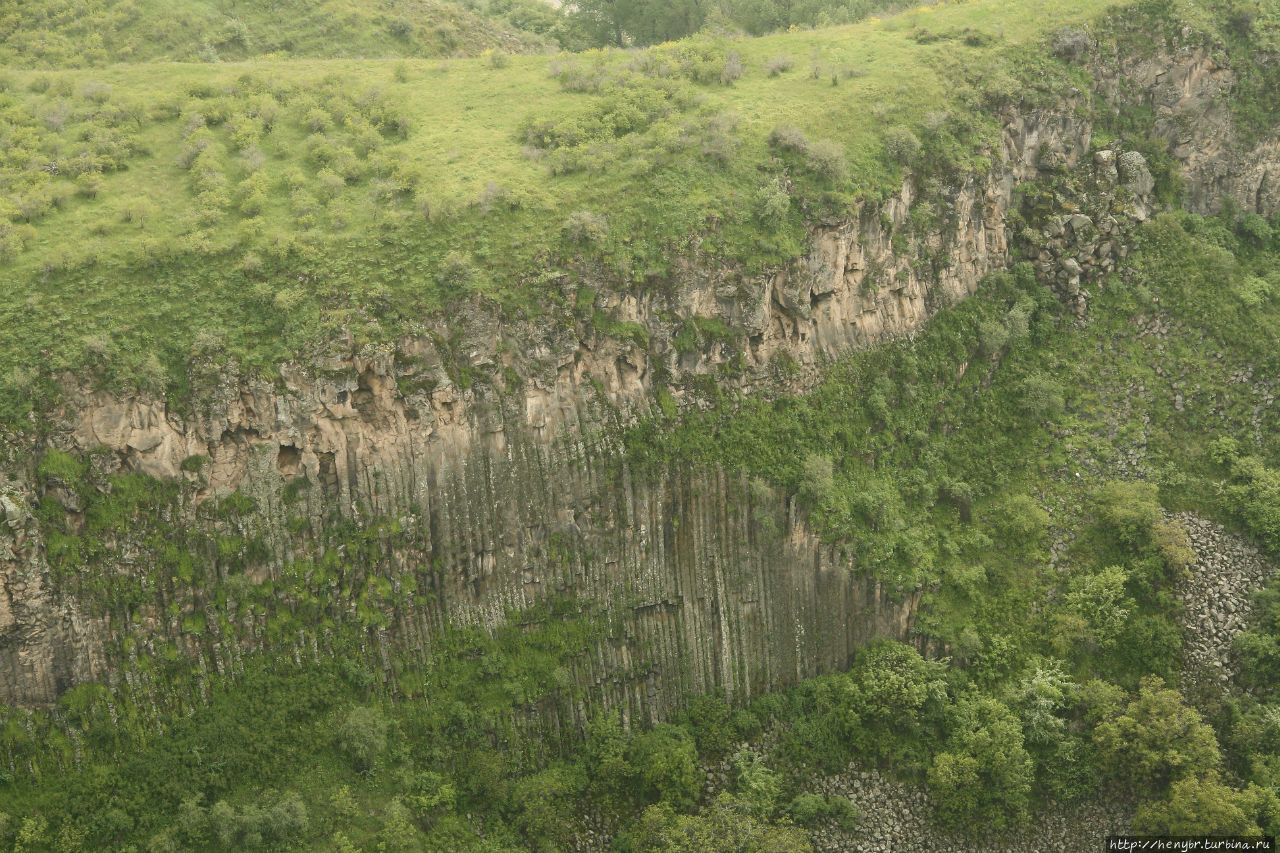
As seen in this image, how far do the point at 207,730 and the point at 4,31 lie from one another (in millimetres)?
38473

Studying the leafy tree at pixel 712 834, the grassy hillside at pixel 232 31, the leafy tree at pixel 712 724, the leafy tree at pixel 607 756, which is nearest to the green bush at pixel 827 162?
the leafy tree at pixel 712 724

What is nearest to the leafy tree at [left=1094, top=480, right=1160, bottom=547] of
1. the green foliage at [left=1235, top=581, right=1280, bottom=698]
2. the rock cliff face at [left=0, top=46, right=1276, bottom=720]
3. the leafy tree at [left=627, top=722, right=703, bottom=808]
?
the green foliage at [left=1235, top=581, right=1280, bottom=698]

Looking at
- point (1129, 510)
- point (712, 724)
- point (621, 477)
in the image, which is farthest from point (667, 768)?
point (1129, 510)

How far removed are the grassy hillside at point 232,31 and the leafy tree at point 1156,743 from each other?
148ft

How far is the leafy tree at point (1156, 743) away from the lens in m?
31.4

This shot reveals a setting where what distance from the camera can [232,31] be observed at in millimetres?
52938

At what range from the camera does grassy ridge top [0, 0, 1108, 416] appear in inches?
1264

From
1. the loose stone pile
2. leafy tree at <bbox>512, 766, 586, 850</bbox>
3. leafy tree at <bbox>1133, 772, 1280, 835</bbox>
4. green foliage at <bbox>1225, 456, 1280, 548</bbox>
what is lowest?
leafy tree at <bbox>1133, 772, 1280, 835</bbox>

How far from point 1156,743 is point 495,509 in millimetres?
22060

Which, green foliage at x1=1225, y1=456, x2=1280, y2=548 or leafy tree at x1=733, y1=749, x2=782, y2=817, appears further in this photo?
green foliage at x1=1225, y1=456, x2=1280, y2=548

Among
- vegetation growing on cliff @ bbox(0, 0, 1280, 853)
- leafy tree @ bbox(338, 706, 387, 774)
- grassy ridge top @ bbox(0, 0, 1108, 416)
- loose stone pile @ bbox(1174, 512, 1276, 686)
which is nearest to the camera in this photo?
vegetation growing on cliff @ bbox(0, 0, 1280, 853)

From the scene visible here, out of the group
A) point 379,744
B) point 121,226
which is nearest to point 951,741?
point 379,744

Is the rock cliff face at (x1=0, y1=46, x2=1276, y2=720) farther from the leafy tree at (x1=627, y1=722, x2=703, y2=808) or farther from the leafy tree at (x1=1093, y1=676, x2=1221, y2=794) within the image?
the leafy tree at (x1=1093, y1=676, x2=1221, y2=794)

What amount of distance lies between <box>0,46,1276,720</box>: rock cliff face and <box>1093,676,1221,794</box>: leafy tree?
7.41 metres
